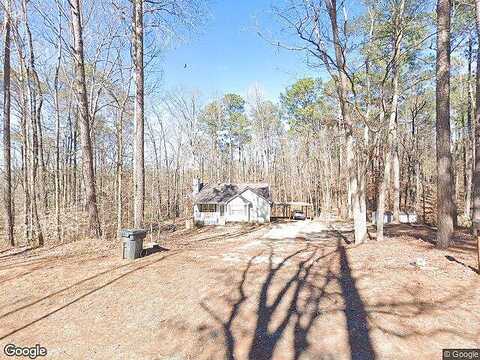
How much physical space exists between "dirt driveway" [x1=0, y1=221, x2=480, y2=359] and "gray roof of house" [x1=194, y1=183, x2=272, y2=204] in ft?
54.7

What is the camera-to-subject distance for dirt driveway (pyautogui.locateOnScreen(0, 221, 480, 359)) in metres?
3.62

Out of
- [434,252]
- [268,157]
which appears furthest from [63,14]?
[268,157]

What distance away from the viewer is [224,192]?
24.8 meters

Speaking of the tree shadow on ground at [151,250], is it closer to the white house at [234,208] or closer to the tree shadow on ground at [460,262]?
the tree shadow on ground at [460,262]

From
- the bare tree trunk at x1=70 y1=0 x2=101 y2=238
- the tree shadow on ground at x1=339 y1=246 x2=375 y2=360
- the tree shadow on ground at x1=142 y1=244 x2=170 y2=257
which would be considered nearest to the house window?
the bare tree trunk at x1=70 y1=0 x2=101 y2=238

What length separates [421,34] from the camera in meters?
10.6

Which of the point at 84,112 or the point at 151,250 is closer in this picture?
the point at 151,250

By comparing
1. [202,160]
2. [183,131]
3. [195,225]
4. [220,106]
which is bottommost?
[195,225]

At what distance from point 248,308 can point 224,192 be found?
20218 millimetres

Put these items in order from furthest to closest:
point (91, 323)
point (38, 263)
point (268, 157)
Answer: point (268, 157), point (38, 263), point (91, 323)

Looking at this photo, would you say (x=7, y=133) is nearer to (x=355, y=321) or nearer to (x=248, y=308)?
(x=248, y=308)

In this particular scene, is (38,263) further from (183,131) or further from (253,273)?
(183,131)

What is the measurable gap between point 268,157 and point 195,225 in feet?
48.0

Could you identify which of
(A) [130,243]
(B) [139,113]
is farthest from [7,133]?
(A) [130,243]
